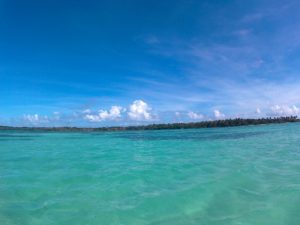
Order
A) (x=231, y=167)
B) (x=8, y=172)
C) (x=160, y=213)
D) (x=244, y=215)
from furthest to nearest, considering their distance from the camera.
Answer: (x=8, y=172) → (x=231, y=167) → (x=160, y=213) → (x=244, y=215)

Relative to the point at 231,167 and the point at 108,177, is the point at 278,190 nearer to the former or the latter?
the point at 231,167

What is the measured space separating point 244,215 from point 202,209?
115 centimetres

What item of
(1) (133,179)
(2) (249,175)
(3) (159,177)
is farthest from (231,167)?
(1) (133,179)

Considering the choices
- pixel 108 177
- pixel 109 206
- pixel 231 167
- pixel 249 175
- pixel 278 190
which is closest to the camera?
pixel 109 206

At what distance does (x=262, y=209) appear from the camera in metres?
7.52

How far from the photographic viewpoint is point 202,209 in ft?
25.4

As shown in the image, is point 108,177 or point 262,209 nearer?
point 262,209

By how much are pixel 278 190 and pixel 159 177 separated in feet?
16.5

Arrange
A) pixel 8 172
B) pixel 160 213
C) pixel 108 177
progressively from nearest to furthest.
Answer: pixel 160 213 → pixel 108 177 → pixel 8 172

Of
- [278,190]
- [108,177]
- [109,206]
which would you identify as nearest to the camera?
[109,206]

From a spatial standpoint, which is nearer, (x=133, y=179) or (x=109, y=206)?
(x=109, y=206)

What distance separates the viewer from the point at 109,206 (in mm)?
8266

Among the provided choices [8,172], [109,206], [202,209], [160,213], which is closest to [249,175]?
[202,209]

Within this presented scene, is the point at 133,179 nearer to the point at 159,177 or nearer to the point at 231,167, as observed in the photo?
the point at 159,177
